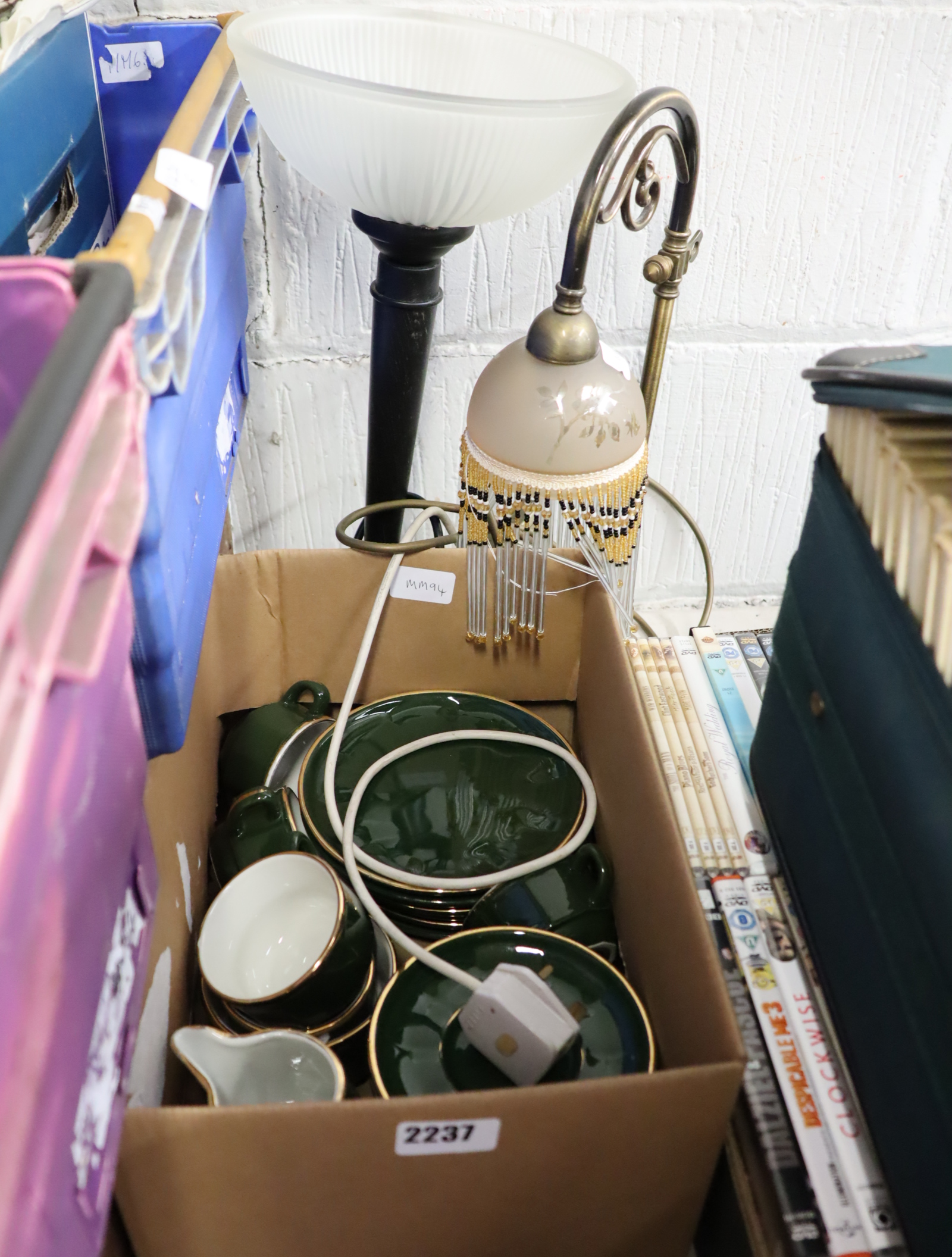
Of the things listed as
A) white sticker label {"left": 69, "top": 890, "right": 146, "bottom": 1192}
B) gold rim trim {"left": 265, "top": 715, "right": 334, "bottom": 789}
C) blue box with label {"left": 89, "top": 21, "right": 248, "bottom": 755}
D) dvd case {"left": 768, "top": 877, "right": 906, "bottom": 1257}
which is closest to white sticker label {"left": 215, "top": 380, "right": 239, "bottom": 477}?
blue box with label {"left": 89, "top": 21, "right": 248, "bottom": 755}

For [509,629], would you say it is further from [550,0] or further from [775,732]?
[550,0]

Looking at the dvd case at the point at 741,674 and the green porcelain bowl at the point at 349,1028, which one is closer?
the green porcelain bowl at the point at 349,1028

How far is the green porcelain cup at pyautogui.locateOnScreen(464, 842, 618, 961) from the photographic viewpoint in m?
0.79

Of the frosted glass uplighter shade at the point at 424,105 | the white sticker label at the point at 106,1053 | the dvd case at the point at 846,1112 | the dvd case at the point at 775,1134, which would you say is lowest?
the dvd case at the point at 775,1134

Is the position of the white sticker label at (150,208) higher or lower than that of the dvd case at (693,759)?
higher

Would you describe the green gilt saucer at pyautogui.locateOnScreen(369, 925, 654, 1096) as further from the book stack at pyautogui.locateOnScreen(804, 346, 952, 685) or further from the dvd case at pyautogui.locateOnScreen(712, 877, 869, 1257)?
the book stack at pyautogui.locateOnScreen(804, 346, 952, 685)

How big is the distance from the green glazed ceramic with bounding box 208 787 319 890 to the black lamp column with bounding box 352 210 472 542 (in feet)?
1.23

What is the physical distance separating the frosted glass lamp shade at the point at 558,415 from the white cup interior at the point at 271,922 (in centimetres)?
37

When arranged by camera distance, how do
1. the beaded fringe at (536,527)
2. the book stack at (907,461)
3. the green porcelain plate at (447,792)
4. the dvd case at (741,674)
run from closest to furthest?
the book stack at (907,461), the beaded fringe at (536,527), the green porcelain plate at (447,792), the dvd case at (741,674)

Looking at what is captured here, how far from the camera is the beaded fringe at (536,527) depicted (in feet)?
2.44

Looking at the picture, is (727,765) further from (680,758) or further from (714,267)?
(714,267)

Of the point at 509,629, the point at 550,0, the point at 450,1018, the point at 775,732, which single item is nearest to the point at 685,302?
the point at 550,0

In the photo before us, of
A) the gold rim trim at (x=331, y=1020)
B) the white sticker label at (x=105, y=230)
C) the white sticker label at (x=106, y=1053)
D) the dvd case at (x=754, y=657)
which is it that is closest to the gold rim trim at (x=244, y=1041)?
the gold rim trim at (x=331, y=1020)

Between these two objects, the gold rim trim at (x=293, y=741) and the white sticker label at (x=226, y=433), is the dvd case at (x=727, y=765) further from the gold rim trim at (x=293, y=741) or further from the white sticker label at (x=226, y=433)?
the white sticker label at (x=226, y=433)
